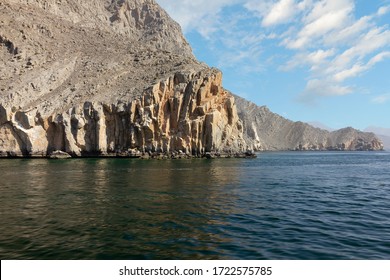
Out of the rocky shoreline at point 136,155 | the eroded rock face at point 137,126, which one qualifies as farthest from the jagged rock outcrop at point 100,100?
the rocky shoreline at point 136,155

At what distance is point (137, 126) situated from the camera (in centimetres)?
9550

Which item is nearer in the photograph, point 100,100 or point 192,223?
point 192,223

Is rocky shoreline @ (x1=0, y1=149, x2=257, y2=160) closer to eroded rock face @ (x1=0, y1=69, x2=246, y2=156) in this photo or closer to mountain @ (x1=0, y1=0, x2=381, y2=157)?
mountain @ (x1=0, y1=0, x2=381, y2=157)

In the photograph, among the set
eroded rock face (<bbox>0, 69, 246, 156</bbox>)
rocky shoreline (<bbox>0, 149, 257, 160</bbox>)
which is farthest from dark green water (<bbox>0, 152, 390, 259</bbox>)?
eroded rock face (<bbox>0, 69, 246, 156</bbox>)

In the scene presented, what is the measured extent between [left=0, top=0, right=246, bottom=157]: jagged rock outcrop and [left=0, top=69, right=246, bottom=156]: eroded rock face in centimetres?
30

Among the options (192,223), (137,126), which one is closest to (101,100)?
(137,126)

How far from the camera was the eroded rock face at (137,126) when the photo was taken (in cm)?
9225

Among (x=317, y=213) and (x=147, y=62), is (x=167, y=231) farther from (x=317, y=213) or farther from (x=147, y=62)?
(x=147, y=62)

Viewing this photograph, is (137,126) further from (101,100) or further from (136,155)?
(101,100)

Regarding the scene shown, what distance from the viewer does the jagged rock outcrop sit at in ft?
308

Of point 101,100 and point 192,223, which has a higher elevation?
point 101,100

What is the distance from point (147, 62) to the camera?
120 m

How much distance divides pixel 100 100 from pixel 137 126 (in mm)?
15820

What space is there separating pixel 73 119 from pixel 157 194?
74.5 meters
